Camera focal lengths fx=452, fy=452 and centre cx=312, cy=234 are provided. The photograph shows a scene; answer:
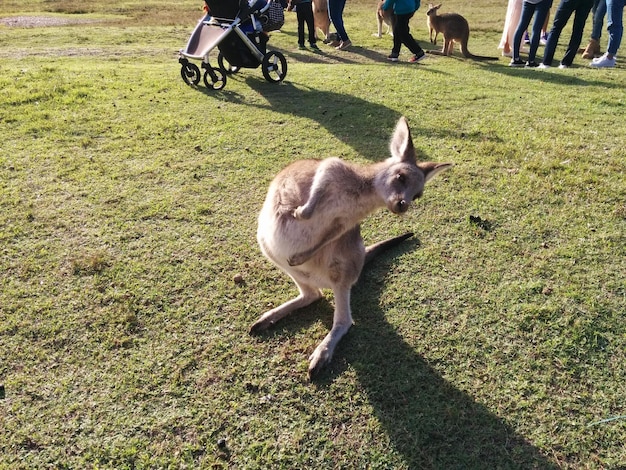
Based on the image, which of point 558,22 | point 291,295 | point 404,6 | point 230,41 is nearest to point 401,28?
point 404,6

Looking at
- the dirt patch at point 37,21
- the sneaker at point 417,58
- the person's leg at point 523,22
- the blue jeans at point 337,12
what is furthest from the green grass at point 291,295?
the dirt patch at point 37,21

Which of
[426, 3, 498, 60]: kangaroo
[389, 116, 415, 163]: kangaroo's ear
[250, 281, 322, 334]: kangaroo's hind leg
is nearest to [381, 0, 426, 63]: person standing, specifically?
[426, 3, 498, 60]: kangaroo

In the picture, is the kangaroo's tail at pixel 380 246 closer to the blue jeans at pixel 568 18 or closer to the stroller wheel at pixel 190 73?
the stroller wheel at pixel 190 73

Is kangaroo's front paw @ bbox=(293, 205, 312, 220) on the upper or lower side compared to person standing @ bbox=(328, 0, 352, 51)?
lower

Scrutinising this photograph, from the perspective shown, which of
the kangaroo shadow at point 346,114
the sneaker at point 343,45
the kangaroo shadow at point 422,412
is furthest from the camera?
the sneaker at point 343,45

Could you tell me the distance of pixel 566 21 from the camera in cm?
644

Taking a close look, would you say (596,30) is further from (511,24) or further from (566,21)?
(566,21)

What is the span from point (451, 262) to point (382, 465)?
1.33 meters

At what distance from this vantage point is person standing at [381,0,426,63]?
7023mm

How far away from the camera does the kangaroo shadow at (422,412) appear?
1686 mm

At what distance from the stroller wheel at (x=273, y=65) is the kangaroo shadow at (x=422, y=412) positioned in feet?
14.2

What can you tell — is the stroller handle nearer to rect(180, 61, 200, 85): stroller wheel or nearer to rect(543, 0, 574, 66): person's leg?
rect(180, 61, 200, 85): stroller wheel

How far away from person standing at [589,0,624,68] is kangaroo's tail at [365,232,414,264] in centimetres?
609

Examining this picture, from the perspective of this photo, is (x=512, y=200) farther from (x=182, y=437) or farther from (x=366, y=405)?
(x=182, y=437)
